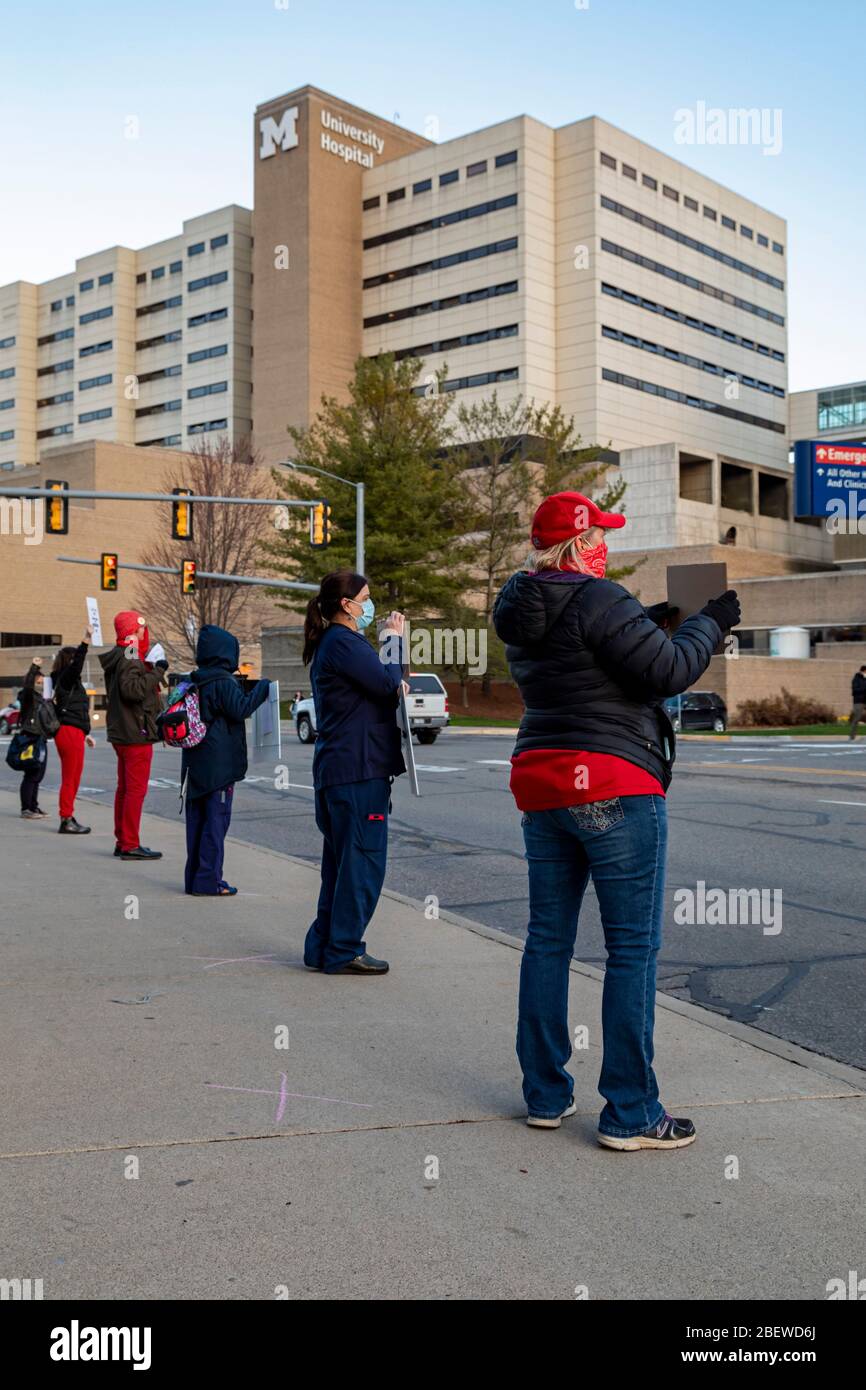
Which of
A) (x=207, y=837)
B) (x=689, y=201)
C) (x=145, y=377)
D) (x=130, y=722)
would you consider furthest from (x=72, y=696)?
(x=145, y=377)

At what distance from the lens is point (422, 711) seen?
99.3 ft

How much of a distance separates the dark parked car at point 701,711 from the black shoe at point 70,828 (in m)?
31.0

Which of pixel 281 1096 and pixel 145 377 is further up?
pixel 145 377

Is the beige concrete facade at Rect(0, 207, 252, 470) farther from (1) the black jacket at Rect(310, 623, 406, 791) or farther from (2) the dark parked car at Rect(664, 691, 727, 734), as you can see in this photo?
(1) the black jacket at Rect(310, 623, 406, 791)

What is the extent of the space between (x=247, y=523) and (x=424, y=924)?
50518 millimetres

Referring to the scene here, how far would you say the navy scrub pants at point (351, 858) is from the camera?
6.25 m

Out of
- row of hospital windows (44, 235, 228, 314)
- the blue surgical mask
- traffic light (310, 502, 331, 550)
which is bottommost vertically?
the blue surgical mask

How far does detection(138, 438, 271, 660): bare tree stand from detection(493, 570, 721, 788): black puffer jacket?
161 ft

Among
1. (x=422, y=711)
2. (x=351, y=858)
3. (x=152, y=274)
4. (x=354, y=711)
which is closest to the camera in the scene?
(x=351, y=858)

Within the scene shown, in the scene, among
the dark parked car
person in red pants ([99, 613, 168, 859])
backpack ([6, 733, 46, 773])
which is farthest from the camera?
the dark parked car

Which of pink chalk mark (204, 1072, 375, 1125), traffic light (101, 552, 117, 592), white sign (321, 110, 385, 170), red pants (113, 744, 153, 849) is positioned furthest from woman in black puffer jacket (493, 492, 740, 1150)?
white sign (321, 110, 385, 170)

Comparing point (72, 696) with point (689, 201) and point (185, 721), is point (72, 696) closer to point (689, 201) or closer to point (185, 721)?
point (185, 721)

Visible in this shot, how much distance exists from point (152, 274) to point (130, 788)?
10249cm

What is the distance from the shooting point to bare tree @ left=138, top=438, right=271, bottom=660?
2212 inches
